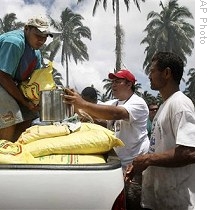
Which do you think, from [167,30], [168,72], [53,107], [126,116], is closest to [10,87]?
[53,107]

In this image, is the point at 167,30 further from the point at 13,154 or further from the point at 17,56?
the point at 13,154

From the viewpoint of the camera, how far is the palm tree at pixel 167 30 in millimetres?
30625

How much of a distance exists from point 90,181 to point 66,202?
0.14 metres

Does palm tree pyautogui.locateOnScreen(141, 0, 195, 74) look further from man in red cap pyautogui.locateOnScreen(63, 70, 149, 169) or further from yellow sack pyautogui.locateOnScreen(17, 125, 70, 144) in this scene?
yellow sack pyautogui.locateOnScreen(17, 125, 70, 144)

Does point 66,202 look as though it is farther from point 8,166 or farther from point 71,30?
point 71,30

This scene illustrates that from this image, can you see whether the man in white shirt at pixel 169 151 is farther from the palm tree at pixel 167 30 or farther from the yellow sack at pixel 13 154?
the palm tree at pixel 167 30

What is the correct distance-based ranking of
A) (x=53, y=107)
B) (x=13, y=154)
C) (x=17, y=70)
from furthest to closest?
(x=17, y=70), (x=53, y=107), (x=13, y=154)

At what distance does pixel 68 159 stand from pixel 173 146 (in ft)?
2.87

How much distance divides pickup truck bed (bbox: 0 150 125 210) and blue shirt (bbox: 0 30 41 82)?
1562mm

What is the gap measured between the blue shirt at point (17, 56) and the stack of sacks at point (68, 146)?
108 cm

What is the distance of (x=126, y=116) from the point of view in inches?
136

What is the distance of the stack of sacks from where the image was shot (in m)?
2.21

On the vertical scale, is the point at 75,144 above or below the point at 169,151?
above

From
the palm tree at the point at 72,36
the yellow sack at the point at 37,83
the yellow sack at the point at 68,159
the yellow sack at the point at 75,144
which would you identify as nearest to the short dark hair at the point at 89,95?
the yellow sack at the point at 37,83
